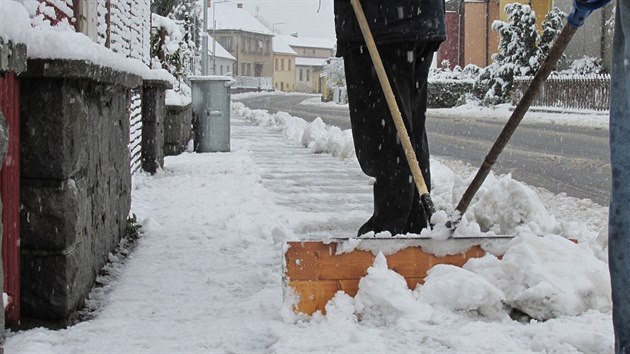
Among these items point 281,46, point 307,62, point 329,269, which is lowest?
point 329,269

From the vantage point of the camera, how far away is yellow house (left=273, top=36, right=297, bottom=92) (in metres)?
120

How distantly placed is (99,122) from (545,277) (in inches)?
72.8

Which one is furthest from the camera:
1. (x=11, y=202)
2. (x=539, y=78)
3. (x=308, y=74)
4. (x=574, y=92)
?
A: (x=308, y=74)

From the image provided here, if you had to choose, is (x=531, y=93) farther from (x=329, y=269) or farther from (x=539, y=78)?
(x=329, y=269)

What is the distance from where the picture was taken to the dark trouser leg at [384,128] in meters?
3.82

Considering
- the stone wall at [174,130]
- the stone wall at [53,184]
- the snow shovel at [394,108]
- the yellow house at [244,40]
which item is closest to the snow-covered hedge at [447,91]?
the stone wall at [174,130]

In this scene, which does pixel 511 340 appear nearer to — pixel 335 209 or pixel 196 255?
pixel 196 255

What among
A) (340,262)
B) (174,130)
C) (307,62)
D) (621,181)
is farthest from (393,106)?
(307,62)

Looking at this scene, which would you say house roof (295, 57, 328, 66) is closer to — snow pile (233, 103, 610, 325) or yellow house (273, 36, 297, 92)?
yellow house (273, 36, 297, 92)

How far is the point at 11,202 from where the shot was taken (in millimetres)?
2699

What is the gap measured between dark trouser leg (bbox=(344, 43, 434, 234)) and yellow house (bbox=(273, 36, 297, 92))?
115m

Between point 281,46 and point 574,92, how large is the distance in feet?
317

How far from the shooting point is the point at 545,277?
2.88m

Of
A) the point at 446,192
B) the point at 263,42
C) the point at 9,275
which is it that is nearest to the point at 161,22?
the point at 446,192
